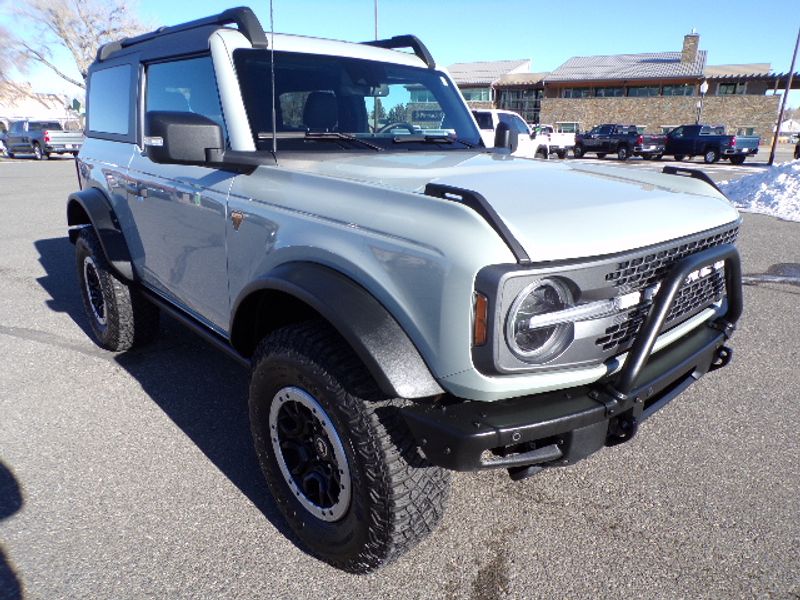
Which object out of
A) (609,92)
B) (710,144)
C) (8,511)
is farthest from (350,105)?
(609,92)

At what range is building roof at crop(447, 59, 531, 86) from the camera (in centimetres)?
4974

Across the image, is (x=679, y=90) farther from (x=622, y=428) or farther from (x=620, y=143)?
(x=622, y=428)

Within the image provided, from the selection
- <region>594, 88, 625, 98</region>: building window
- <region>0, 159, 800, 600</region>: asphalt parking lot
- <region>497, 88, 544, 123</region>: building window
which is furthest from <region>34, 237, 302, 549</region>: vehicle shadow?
<region>497, 88, 544, 123</region>: building window

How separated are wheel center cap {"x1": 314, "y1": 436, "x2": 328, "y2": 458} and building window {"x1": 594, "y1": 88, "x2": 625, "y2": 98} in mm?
49182

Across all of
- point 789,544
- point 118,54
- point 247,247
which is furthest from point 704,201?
point 118,54

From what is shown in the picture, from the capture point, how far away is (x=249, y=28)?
2709mm

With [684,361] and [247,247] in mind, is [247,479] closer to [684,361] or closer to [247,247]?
[247,247]

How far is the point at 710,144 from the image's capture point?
25406 millimetres

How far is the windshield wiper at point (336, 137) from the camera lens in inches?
110

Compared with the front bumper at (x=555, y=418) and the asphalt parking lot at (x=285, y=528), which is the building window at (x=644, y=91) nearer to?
the asphalt parking lot at (x=285, y=528)

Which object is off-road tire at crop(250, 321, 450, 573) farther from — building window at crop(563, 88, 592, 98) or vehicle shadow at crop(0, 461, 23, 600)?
building window at crop(563, 88, 592, 98)

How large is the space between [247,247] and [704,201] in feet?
6.37

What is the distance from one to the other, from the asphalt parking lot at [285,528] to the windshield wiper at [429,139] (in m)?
1.79

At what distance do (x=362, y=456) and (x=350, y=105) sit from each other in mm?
2021
